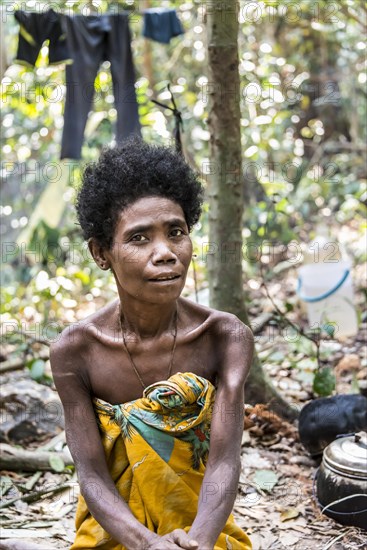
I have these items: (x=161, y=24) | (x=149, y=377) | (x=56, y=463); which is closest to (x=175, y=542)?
(x=149, y=377)

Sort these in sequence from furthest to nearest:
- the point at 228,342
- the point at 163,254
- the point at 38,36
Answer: the point at 38,36
the point at 228,342
the point at 163,254

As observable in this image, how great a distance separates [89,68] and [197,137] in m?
2.17

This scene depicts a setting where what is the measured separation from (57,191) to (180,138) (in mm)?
3276

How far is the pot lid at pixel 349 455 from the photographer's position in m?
2.92

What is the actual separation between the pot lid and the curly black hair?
51.3 inches

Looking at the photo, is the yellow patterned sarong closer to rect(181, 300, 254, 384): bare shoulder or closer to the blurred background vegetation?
rect(181, 300, 254, 384): bare shoulder

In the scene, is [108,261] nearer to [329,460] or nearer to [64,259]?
[329,460]

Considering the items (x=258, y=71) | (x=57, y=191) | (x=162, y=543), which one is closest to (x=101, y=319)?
(x=162, y=543)

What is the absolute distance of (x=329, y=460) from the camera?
119 inches

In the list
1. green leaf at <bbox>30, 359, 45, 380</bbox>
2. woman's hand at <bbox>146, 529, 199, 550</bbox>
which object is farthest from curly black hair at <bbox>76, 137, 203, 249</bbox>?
green leaf at <bbox>30, 359, 45, 380</bbox>

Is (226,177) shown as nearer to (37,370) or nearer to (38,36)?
→ (37,370)

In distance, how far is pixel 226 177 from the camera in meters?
3.70

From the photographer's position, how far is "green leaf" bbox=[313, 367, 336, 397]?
3.88 meters

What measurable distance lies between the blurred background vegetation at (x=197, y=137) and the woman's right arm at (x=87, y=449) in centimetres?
282
